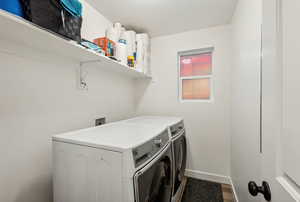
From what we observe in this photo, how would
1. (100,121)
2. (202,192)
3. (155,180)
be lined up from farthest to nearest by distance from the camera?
1. (202,192)
2. (100,121)
3. (155,180)

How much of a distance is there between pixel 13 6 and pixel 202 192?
2563 mm

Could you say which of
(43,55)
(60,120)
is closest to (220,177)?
(60,120)

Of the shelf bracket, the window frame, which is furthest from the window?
the shelf bracket

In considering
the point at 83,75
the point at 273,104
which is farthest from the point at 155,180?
the point at 83,75

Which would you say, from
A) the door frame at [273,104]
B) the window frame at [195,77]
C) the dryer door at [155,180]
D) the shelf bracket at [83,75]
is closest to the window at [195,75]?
the window frame at [195,77]

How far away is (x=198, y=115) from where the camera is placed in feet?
7.09

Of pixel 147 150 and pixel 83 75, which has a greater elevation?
pixel 83 75

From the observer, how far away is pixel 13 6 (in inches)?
26.8

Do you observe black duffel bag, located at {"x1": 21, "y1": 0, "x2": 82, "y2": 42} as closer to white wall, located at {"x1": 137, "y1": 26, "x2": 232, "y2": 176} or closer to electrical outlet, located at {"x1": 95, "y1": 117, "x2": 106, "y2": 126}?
electrical outlet, located at {"x1": 95, "y1": 117, "x2": 106, "y2": 126}

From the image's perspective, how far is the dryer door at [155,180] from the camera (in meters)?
0.75

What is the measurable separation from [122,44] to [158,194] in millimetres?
1631

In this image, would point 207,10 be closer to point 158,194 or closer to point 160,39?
point 160,39

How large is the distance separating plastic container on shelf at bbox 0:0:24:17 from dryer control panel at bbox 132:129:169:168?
3.18ft

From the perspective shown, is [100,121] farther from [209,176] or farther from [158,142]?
[209,176]
